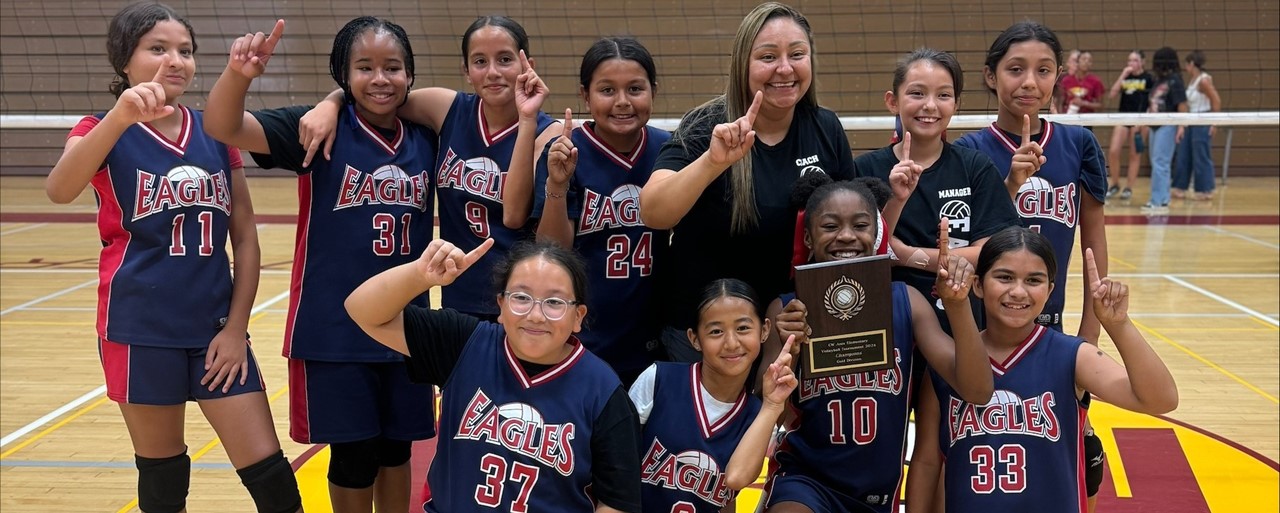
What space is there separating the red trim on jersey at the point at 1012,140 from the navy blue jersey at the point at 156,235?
2457mm

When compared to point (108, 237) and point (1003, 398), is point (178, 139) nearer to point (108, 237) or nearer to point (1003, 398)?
point (108, 237)

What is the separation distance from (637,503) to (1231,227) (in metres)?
10.2

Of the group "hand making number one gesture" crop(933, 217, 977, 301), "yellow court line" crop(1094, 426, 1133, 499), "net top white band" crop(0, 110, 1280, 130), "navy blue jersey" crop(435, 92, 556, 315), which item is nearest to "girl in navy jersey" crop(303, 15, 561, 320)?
"navy blue jersey" crop(435, 92, 556, 315)

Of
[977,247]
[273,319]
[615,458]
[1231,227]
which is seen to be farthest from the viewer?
[1231,227]

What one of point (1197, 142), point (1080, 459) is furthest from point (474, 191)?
point (1197, 142)

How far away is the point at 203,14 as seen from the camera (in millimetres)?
13836

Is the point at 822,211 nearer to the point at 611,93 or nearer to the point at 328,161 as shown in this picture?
the point at 611,93

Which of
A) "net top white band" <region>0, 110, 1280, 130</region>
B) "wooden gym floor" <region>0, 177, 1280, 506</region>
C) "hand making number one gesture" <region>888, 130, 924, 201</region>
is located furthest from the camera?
"net top white band" <region>0, 110, 1280, 130</region>

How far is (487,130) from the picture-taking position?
3256 millimetres

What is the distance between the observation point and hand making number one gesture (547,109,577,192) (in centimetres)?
295

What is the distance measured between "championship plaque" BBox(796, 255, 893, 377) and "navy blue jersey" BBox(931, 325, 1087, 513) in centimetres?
33

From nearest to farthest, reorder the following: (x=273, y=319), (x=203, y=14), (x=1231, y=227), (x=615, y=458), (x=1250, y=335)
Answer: (x=615, y=458) → (x=1250, y=335) → (x=273, y=319) → (x=1231, y=227) → (x=203, y=14)

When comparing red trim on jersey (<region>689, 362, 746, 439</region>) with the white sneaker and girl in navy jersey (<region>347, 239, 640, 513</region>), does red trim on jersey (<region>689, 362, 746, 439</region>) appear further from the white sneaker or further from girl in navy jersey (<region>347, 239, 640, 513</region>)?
the white sneaker

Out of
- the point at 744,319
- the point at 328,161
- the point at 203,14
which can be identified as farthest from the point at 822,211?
the point at 203,14
